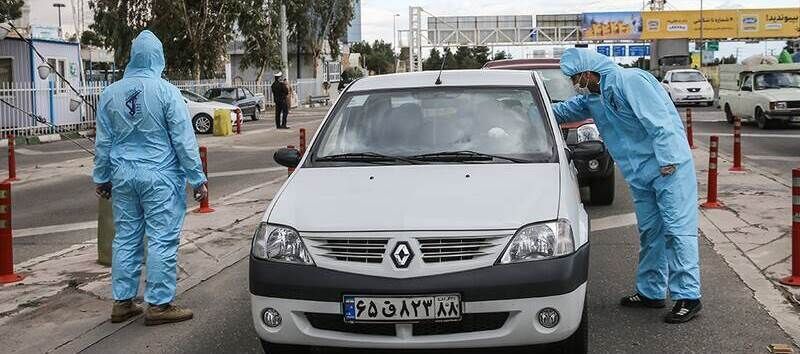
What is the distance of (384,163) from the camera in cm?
480

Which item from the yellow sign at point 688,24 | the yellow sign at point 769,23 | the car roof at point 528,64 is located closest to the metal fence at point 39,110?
the car roof at point 528,64

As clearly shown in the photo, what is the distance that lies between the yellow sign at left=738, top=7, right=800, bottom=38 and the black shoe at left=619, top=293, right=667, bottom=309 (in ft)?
217

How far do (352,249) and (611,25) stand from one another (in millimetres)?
65808

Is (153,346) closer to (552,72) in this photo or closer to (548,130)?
(548,130)

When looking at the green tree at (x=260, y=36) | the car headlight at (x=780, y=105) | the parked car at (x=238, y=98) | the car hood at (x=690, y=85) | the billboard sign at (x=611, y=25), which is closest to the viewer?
the car headlight at (x=780, y=105)

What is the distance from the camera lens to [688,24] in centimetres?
6406

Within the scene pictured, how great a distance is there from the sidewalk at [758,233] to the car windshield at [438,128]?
2016 mm

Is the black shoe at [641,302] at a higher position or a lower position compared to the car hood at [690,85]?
lower

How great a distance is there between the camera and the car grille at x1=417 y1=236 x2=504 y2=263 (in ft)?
12.6

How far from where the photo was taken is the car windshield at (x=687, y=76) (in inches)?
1405

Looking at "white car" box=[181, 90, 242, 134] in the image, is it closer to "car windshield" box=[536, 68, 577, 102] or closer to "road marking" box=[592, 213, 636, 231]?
"car windshield" box=[536, 68, 577, 102]

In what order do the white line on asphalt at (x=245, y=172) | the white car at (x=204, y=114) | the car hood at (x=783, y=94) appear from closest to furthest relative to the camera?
1. the white line on asphalt at (x=245, y=172)
2. the car hood at (x=783, y=94)
3. the white car at (x=204, y=114)

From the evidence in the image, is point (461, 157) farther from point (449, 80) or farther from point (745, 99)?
point (745, 99)

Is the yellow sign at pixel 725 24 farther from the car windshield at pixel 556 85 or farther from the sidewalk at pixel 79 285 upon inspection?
the sidewalk at pixel 79 285
